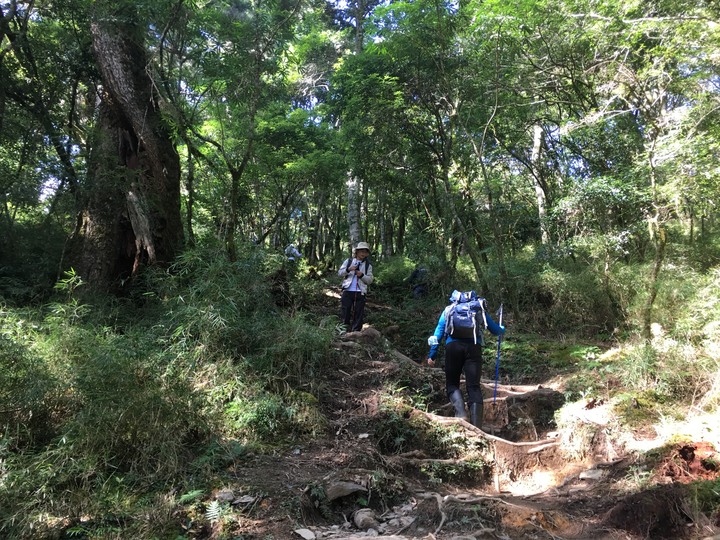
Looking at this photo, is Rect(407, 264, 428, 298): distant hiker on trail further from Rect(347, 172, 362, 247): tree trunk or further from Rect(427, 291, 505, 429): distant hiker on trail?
Rect(427, 291, 505, 429): distant hiker on trail

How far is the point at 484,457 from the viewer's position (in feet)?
16.1

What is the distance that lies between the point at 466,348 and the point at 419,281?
7457 mm

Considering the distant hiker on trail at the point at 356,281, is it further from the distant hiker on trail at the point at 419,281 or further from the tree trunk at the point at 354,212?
the tree trunk at the point at 354,212

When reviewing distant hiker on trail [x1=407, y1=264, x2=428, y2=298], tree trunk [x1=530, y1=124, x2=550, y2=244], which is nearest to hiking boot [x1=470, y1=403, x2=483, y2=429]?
distant hiker on trail [x1=407, y1=264, x2=428, y2=298]

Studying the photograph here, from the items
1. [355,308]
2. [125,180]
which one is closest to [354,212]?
[355,308]

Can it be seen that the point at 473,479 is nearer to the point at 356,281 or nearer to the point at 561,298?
the point at 356,281

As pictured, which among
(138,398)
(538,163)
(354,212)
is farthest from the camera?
(354,212)

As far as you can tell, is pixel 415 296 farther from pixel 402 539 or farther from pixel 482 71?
pixel 402 539

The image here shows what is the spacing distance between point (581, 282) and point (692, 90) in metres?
4.35

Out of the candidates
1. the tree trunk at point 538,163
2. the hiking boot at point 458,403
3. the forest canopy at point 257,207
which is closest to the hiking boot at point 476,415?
the hiking boot at point 458,403

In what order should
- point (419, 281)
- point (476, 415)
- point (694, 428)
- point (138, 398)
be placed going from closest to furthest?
point (138, 398), point (694, 428), point (476, 415), point (419, 281)

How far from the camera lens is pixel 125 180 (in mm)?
7633

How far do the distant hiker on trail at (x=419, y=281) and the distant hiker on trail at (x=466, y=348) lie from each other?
6845 millimetres

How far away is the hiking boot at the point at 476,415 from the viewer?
538cm
